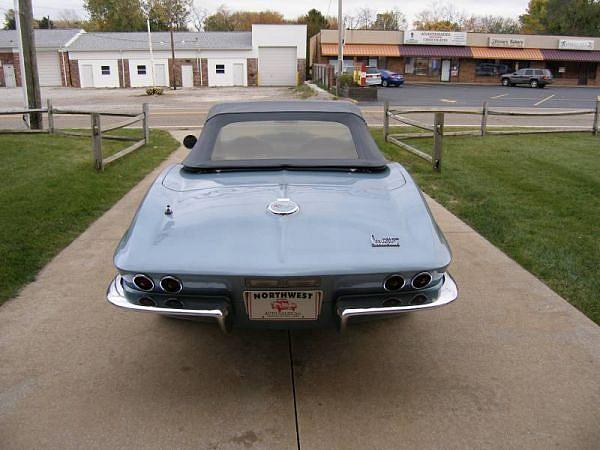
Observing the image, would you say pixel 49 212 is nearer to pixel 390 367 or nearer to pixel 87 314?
pixel 87 314

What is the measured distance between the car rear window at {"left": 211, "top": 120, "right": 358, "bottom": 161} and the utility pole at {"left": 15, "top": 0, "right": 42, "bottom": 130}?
38.0 ft

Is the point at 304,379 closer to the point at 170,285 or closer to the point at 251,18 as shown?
the point at 170,285

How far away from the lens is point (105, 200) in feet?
24.5

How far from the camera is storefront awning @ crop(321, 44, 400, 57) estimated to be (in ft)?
161

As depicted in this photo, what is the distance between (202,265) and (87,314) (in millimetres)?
1716

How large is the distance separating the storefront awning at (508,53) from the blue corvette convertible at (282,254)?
53.6m

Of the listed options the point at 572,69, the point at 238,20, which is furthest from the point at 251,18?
the point at 572,69

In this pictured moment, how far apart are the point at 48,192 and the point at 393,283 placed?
19.5 ft

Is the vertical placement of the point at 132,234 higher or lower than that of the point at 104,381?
higher

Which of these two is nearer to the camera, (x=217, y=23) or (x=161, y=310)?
(x=161, y=310)

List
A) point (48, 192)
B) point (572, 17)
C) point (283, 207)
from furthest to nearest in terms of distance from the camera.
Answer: point (572, 17) → point (48, 192) → point (283, 207)

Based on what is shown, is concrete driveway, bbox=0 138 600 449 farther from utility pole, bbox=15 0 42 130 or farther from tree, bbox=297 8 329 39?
tree, bbox=297 8 329 39

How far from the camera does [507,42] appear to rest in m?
52.8

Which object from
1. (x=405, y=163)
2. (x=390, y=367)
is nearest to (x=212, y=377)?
(x=390, y=367)
